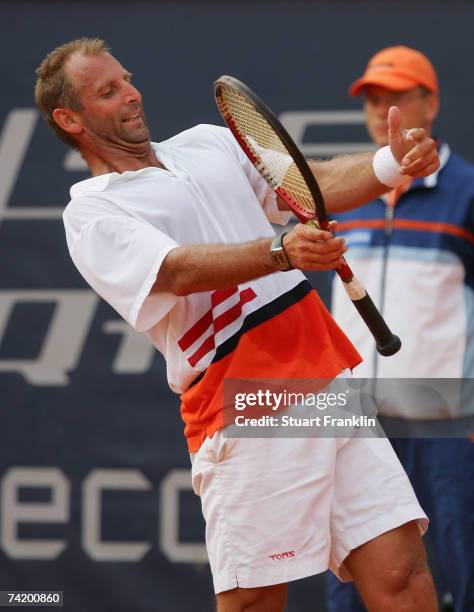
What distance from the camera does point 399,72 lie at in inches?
165

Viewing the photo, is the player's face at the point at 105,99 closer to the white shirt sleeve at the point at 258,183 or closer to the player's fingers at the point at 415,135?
the white shirt sleeve at the point at 258,183

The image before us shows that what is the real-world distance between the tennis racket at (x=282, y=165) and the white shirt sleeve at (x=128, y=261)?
316mm

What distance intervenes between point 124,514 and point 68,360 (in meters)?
0.58

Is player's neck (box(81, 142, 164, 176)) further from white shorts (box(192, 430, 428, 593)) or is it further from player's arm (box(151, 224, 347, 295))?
white shorts (box(192, 430, 428, 593))

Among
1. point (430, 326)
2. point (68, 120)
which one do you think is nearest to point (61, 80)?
point (68, 120)

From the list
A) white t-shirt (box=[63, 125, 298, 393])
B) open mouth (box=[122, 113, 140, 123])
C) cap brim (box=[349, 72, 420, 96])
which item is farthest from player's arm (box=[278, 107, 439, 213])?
cap brim (box=[349, 72, 420, 96])

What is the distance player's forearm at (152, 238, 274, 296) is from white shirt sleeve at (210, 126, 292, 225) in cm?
44

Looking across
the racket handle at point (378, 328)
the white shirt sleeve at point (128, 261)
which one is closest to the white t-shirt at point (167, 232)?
the white shirt sleeve at point (128, 261)

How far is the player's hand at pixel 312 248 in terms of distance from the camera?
8.68 feet

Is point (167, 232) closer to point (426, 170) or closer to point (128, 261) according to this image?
point (128, 261)

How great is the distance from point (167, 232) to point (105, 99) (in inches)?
16.0

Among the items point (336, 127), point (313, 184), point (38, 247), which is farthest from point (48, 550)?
point (313, 184)

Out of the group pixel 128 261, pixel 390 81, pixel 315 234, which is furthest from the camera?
pixel 390 81

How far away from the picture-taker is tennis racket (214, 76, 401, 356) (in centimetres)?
282
